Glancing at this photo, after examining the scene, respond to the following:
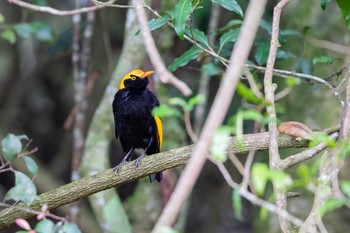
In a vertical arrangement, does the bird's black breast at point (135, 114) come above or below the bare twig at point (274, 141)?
above

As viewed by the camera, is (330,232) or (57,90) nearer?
(330,232)

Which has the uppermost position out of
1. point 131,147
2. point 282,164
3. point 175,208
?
point 131,147

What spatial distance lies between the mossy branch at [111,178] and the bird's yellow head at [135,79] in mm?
1221

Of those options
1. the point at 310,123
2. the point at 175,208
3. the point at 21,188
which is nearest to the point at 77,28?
the point at 310,123

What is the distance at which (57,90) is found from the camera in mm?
8219

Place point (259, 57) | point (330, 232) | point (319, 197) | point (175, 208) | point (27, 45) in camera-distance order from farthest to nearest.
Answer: point (27, 45) → point (330, 232) → point (259, 57) → point (319, 197) → point (175, 208)

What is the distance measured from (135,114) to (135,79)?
0.24 meters

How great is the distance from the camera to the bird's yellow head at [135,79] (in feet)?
15.4

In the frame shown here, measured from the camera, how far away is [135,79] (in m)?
4.71

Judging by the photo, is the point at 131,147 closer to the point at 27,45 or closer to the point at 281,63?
the point at 281,63

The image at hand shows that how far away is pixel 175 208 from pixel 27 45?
6833 mm

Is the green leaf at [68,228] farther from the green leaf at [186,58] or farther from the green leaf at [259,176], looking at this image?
the green leaf at [186,58]

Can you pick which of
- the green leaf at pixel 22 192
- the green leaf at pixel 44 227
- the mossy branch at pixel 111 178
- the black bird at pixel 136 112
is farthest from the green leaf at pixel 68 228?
the black bird at pixel 136 112

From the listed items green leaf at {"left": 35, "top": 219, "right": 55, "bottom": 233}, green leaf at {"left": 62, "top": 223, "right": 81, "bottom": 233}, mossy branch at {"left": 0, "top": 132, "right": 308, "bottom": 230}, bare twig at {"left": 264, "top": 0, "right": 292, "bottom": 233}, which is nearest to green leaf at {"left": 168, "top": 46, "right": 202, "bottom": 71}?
mossy branch at {"left": 0, "top": 132, "right": 308, "bottom": 230}
